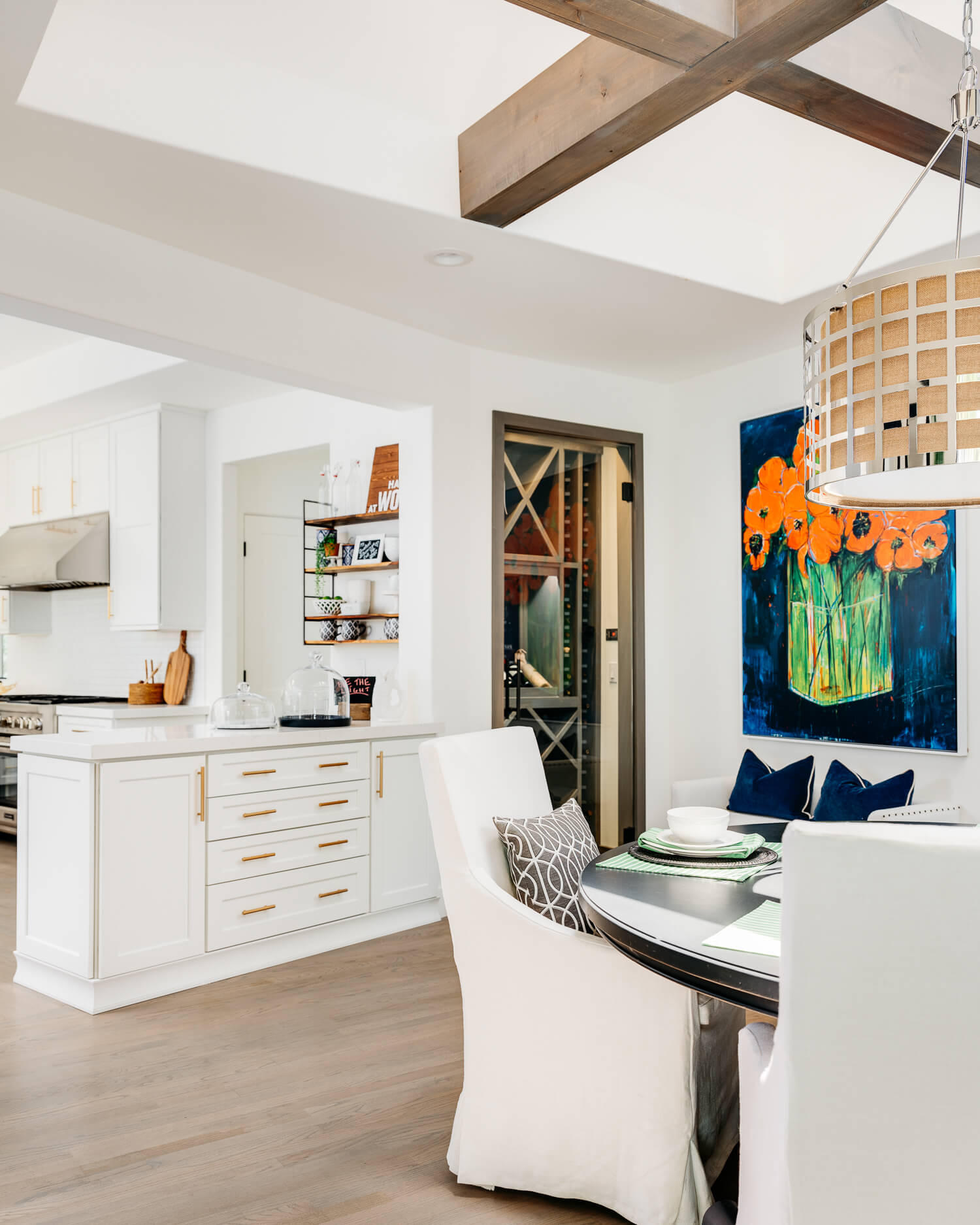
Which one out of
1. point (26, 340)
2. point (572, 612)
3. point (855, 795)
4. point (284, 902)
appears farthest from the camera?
point (26, 340)

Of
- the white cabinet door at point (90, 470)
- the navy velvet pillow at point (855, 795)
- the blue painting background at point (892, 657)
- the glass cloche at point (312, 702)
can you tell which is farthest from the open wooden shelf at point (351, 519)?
the navy velvet pillow at point (855, 795)

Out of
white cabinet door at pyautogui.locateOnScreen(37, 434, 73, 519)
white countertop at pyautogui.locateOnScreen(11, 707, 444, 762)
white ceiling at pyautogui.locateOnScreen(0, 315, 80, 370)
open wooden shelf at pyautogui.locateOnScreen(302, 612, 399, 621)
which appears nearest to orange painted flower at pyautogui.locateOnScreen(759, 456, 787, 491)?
open wooden shelf at pyautogui.locateOnScreen(302, 612, 399, 621)

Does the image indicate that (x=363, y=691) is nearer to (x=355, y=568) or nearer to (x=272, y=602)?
(x=355, y=568)

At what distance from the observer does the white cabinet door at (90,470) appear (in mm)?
6008

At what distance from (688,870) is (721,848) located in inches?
5.6

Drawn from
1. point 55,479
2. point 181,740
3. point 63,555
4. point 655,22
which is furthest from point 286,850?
point 55,479

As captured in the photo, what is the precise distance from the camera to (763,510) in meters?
4.48

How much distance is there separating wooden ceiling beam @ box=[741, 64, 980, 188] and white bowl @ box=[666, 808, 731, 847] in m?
1.78

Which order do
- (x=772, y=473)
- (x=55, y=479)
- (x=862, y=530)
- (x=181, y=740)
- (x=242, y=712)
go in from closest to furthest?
(x=181, y=740) → (x=242, y=712) → (x=862, y=530) → (x=772, y=473) → (x=55, y=479)

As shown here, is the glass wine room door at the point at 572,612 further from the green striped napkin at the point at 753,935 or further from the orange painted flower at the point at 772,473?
the green striped napkin at the point at 753,935

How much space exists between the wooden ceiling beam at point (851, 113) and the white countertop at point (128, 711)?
4.37 meters

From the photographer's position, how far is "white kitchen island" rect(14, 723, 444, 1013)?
3.14 meters

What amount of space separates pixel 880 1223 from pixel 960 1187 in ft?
0.34

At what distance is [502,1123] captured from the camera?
81.0 inches
